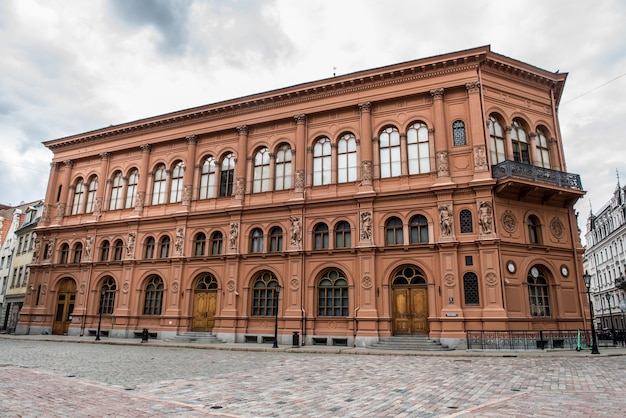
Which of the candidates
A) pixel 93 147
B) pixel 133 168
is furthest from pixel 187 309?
pixel 93 147

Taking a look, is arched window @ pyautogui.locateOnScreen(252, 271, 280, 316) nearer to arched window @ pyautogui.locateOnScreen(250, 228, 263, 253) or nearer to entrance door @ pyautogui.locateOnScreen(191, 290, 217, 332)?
arched window @ pyautogui.locateOnScreen(250, 228, 263, 253)

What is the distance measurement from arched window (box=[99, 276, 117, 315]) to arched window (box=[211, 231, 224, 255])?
9.01m

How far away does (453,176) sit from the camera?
24688mm

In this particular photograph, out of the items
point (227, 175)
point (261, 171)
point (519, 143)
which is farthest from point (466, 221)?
point (227, 175)

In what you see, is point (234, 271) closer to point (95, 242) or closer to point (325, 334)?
point (325, 334)

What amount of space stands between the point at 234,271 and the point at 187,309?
4378mm

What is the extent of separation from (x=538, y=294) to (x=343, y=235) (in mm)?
11298

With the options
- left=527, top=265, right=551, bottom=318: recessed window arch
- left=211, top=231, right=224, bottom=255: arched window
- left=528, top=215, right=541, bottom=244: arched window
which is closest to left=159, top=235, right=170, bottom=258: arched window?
left=211, top=231, right=224, bottom=255: arched window

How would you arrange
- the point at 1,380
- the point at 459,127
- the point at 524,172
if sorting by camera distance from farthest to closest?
1. the point at 459,127
2. the point at 524,172
3. the point at 1,380

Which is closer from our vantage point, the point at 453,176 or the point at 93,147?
the point at 453,176

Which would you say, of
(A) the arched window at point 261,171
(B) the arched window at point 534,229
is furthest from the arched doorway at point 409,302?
(A) the arched window at point 261,171

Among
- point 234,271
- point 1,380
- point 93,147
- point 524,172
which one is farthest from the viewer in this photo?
point 93,147

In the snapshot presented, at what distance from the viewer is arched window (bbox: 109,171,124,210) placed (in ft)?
115

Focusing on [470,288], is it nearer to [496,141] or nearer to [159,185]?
[496,141]
